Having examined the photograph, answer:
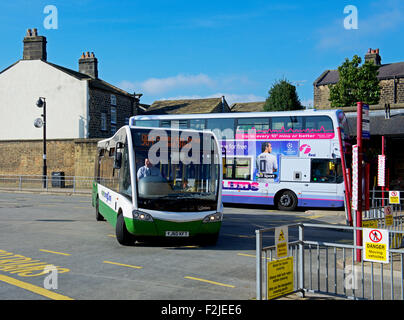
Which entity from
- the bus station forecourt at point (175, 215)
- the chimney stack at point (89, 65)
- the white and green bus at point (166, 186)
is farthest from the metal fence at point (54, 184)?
the white and green bus at point (166, 186)

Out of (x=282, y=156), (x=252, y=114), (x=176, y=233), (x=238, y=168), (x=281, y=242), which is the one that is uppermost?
Result: (x=252, y=114)

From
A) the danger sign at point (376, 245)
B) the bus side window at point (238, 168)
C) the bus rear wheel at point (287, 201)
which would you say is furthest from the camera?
the bus side window at point (238, 168)

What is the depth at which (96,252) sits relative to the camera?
972 cm

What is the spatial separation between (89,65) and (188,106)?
10.5 meters

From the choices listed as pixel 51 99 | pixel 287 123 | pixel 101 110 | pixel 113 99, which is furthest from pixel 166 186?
pixel 113 99

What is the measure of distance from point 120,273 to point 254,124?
14.0 meters

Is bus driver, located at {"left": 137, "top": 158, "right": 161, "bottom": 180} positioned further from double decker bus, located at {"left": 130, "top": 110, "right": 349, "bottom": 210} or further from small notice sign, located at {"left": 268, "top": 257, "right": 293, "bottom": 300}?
double decker bus, located at {"left": 130, "top": 110, "right": 349, "bottom": 210}

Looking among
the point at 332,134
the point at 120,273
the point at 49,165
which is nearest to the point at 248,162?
the point at 332,134

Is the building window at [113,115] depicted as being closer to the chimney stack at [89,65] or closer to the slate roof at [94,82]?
the slate roof at [94,82]

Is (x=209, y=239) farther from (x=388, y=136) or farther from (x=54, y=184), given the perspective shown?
(x=54, y=184)

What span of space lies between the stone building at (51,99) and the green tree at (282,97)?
57.2ft

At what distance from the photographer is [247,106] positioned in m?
63.4

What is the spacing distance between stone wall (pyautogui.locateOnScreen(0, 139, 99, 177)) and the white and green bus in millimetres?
23130

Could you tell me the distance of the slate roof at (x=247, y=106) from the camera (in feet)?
202
